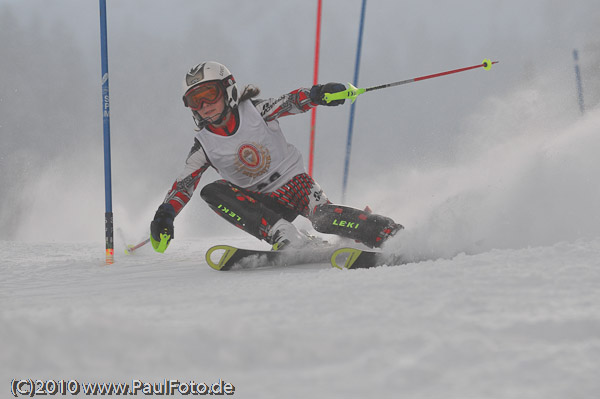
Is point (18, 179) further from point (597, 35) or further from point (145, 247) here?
point (597, 35)

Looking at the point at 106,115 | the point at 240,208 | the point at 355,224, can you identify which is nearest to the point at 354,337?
the point at 355,224

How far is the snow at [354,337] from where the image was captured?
59cm

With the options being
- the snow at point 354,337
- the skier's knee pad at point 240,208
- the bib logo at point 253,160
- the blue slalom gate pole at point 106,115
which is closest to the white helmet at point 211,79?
the bib logo at point 253,160

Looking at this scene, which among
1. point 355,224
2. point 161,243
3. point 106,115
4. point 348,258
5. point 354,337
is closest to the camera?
point 354,337

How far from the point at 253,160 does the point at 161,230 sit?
53cm

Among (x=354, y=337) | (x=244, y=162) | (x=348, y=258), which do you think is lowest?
(x=354, y=337)

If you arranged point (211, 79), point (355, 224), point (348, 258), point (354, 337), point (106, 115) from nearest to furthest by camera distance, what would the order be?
1. point (354, 337)
2. point (348, 258)
3. point (355, 224)
4. point (211, 79)
5. point (106, 115)

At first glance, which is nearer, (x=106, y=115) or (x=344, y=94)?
(x=344, y=94)

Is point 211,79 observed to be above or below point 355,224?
above

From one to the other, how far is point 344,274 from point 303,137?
11.2 metres

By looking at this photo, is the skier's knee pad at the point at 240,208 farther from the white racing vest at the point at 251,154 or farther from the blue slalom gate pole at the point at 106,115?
the blue slalom gate pole at the point at 106,115

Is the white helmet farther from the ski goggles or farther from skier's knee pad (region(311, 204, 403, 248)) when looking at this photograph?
skier's knee pad (region(311, 204, 403, 248))

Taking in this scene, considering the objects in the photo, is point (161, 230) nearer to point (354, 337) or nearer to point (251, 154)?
point (251, 154)

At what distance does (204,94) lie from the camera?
2.29 m
